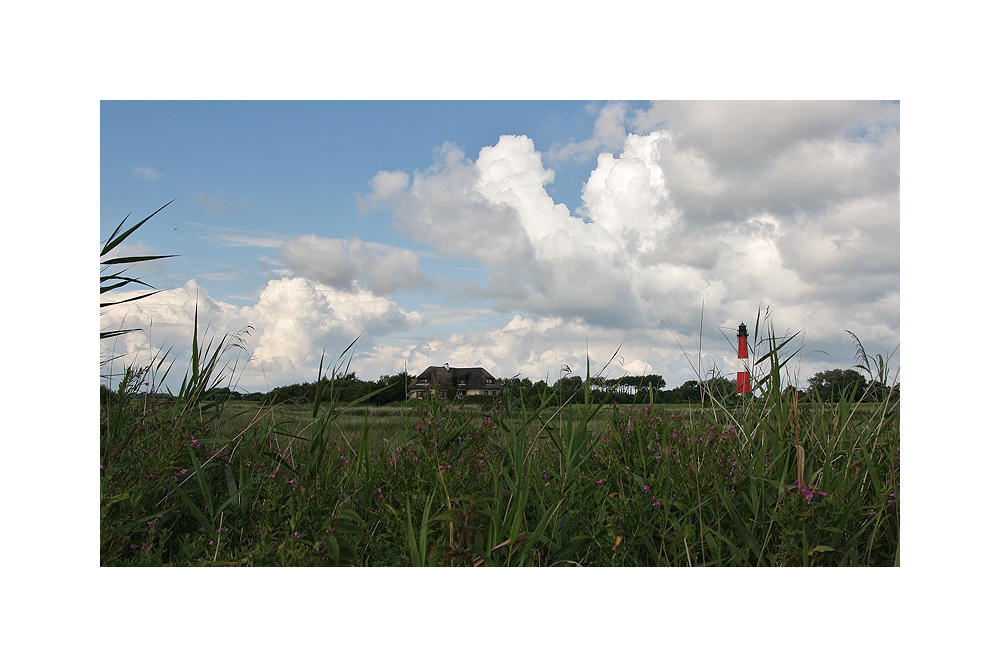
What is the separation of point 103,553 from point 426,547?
1503 mm

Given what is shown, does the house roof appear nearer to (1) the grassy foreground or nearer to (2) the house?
(2) the house

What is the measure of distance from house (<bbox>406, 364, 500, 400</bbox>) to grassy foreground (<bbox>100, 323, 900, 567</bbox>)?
0.38ft

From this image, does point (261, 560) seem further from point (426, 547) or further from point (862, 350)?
point (862, 350)

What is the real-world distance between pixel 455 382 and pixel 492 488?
2.41 feet

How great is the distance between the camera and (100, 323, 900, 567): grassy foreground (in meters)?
2.37

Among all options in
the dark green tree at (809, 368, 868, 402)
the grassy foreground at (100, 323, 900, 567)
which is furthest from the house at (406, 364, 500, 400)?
the dark green tree at (809, 368, 868, 402)

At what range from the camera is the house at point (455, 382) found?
303 cm

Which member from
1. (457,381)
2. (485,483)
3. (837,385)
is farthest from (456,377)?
(837,385)

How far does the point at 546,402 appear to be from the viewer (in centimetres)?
317

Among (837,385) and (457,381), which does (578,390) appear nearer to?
(457,381)

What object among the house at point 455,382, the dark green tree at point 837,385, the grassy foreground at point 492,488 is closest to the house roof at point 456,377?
the house at point 455,382

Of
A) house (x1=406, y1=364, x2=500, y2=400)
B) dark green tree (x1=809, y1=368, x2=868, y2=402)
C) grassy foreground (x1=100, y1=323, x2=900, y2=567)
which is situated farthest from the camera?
dark green tree (x1=809, y1=368, x2=868, y2=402)

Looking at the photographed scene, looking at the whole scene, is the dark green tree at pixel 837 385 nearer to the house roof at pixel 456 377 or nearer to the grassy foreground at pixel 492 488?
the grassy foreground at pixel 492 488

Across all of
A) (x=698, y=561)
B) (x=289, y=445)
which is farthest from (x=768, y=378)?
(x=289, y=445)
